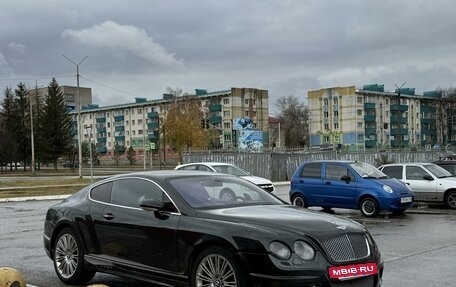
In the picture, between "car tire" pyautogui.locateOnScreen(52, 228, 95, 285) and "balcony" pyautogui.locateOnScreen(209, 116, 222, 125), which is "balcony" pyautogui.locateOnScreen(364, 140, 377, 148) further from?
"car tire" pyautogui.locateOnScreen(52, 228, 95, 285)

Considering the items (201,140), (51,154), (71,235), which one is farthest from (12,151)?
(71,235)

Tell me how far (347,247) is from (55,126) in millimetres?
83553

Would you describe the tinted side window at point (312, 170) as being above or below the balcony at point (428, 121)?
below

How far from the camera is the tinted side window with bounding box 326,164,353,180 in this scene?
16.7 metres

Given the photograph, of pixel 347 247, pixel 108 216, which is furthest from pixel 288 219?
pixel 108 216

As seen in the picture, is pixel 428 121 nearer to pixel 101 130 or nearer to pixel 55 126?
pixel 101 130

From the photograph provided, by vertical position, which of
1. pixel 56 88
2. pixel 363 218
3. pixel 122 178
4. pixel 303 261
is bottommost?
pixel 363 218

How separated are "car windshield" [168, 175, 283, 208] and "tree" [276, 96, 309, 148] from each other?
127417mm

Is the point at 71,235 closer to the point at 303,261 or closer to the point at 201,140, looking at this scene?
the point at 303,261

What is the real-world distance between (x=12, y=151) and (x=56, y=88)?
14750 mm

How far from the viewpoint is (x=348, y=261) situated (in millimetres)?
5617

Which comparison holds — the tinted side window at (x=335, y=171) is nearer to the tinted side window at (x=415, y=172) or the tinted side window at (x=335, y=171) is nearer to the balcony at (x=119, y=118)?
the tinted side window at (x=415, y=172)

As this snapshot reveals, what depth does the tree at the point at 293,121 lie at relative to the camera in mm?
137250

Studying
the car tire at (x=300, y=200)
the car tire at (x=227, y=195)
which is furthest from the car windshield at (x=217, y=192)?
the car tire at (x=300, y=200)
